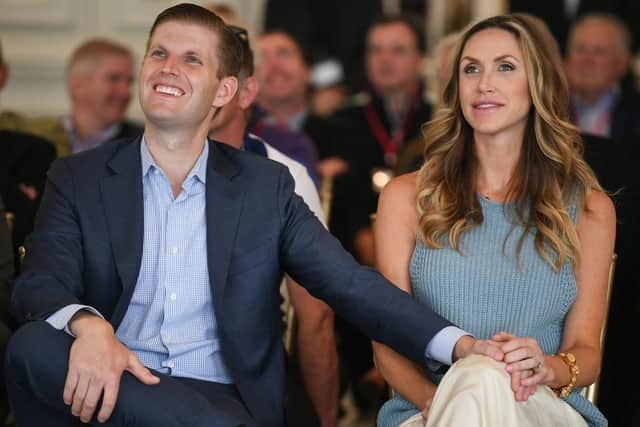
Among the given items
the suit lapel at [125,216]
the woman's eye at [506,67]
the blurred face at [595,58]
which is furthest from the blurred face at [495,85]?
the blurred face at [595,58]

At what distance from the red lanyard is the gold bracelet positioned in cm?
245

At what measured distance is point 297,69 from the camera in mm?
5523

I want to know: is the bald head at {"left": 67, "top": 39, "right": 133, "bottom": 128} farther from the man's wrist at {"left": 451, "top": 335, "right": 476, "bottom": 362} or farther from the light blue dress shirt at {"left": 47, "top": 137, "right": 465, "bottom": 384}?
the man's wrist at {"left": 451, "top": 335, "right": 476, "bottom": 362}

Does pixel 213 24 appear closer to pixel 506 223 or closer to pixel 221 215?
pixel 221 215

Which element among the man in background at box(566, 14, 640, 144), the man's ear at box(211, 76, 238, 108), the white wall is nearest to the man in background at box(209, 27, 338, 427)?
the man's ear at box(211, 76, 238, 108)

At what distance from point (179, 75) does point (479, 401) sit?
3.38ft

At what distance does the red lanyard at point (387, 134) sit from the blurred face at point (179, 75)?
2398 millimetres

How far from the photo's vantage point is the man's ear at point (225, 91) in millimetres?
2797

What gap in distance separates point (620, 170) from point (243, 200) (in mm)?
1277

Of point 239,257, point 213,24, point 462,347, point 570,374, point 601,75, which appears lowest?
point 570,374

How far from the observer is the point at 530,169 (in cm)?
299

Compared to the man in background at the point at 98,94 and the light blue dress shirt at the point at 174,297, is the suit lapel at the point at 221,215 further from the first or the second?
the man in background at the point at 98,94

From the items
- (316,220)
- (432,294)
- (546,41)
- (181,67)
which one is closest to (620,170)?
(546,41)

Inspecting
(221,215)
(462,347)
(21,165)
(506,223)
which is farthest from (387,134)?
(462,347)
